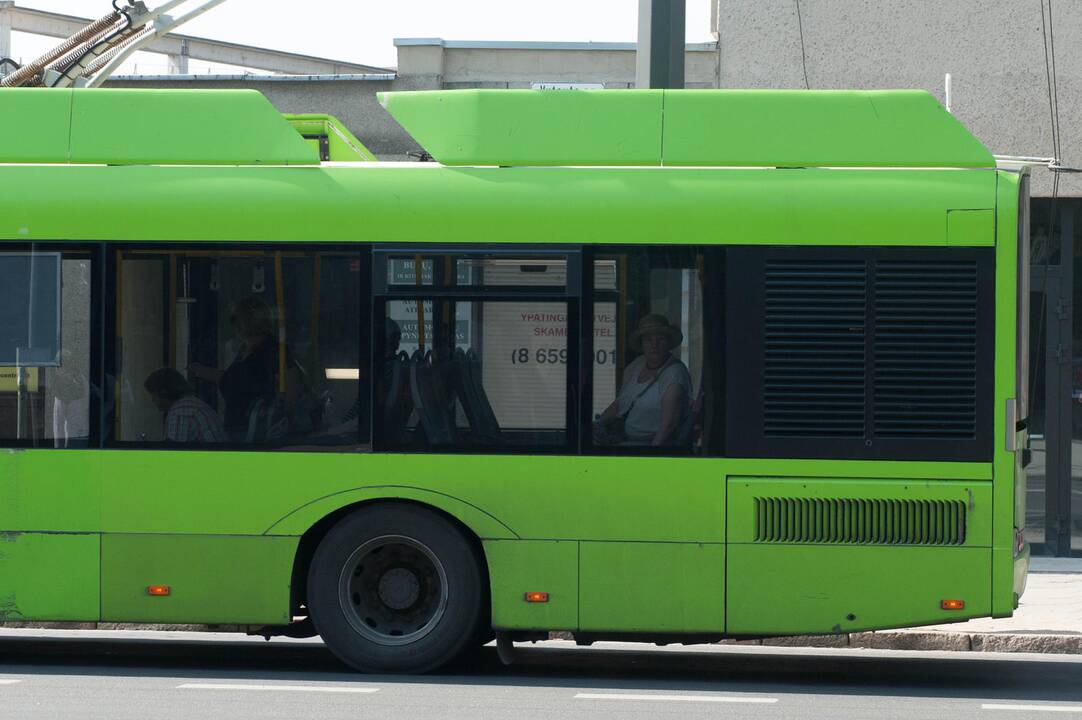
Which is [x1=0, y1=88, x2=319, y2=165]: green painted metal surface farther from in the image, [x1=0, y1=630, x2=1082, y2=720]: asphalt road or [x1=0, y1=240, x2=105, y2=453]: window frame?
[x1=0, y1=630, x2=1082, y2=720]: asphalt road

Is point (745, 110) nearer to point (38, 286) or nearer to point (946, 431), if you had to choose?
point (946, 431)

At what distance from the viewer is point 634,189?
870 centimetres

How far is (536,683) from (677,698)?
0.89 m

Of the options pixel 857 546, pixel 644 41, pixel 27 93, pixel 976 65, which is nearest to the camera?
pixel 857 546

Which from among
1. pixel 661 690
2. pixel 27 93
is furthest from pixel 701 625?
pixel 27 93

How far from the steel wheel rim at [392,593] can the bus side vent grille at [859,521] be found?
5.89 ft

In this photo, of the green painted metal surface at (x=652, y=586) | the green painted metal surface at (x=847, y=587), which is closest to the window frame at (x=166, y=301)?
the green painted metal surface at (x=652, y=586)

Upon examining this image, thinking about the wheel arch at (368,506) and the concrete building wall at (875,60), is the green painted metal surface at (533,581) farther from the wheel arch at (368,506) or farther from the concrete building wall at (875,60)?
the concrete building wall at (875,60)

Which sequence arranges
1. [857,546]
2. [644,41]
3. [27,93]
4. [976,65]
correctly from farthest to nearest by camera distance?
[976,65], [644,41], [27,93], [857,546]

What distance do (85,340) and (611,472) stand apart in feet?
9.61

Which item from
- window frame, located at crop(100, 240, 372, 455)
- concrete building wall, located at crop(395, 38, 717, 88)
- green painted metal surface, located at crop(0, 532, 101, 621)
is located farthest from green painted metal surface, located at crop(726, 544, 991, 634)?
concrete building wall, located at crop(395, 38, 717, 88)

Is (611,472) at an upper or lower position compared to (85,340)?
lower

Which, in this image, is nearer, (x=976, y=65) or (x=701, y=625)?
(x=701, y=625)

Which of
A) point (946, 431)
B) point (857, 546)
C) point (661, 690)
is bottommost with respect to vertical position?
point (661, 690)
